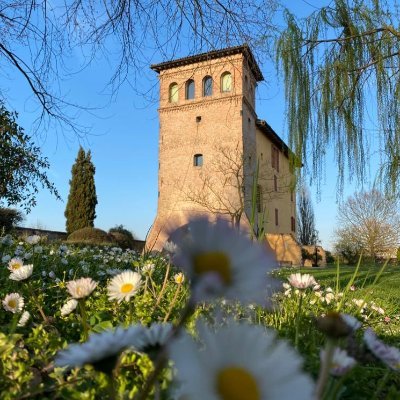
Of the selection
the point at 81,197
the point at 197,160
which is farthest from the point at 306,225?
the point at 81,197

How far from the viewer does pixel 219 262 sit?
0.47 metres

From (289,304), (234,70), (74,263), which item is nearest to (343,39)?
(234,70)

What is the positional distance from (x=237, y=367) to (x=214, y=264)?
0.38 ft

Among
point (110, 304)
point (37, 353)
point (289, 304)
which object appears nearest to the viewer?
point (37, 353)

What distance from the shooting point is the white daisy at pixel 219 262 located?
1.51ft

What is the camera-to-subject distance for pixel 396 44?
405 cm

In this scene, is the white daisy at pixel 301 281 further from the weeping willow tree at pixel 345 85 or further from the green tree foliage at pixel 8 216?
the green tree foliage at pixel 8 216

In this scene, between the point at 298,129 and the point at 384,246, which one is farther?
the point at 384,246

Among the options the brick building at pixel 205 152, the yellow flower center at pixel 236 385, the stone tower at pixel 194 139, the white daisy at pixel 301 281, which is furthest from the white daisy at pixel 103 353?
the stone tower at pixel 194 139

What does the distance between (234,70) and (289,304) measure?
2319 mm

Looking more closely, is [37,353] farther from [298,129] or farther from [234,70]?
[298,129]

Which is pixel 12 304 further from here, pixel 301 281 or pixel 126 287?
pixel 301 281

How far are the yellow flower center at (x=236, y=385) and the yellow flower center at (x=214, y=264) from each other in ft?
0.31

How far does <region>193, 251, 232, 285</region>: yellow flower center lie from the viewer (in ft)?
1.52
